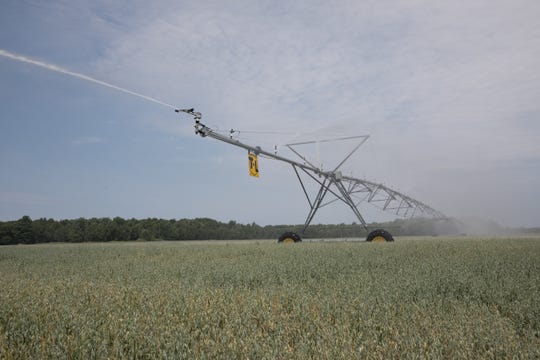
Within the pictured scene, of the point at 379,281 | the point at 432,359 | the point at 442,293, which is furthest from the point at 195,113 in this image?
the point at 432,359

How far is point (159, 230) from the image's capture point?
50531 millimetres

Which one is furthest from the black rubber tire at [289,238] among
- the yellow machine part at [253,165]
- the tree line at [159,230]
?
the tree line at [159,230]

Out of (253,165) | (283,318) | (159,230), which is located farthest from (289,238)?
(159,230)

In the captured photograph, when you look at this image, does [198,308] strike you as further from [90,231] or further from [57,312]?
[90,231]

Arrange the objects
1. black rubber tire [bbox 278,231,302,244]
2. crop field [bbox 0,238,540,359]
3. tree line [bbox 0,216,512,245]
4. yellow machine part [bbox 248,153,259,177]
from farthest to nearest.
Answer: tree line [bbox 0,216,512,245] → black rubber tire [bbox 278,231,302,244] → yellow machine part [bbox 248,153,259,177] → crop field [bbox 0,238,540,359]

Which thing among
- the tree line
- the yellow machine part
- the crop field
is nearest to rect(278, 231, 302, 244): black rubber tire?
the yellow machine part

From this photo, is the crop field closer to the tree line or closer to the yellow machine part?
the yellow machine part

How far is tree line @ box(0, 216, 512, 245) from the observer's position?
151 ft

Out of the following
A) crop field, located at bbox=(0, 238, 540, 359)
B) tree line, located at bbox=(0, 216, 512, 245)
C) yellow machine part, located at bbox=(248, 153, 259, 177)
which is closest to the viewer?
crop field, located at bbox=(0, 238, 540, 359)

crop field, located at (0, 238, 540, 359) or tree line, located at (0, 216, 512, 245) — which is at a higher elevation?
tree line, located at (0, 216, 512, 245)

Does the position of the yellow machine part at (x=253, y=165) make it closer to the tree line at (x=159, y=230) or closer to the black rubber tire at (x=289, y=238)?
the black rubber tire at (x=289, y=238)

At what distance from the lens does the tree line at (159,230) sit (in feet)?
151

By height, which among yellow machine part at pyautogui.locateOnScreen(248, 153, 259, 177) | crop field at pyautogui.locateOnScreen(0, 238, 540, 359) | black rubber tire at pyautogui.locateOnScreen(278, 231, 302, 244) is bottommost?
crop field at pyautogui.locateOnScreen(0, 238, 540, 359)

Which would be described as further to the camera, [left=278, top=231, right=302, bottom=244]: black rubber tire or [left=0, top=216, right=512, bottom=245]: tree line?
[left=0, top=216, right=512, bottom=245]: tree line
